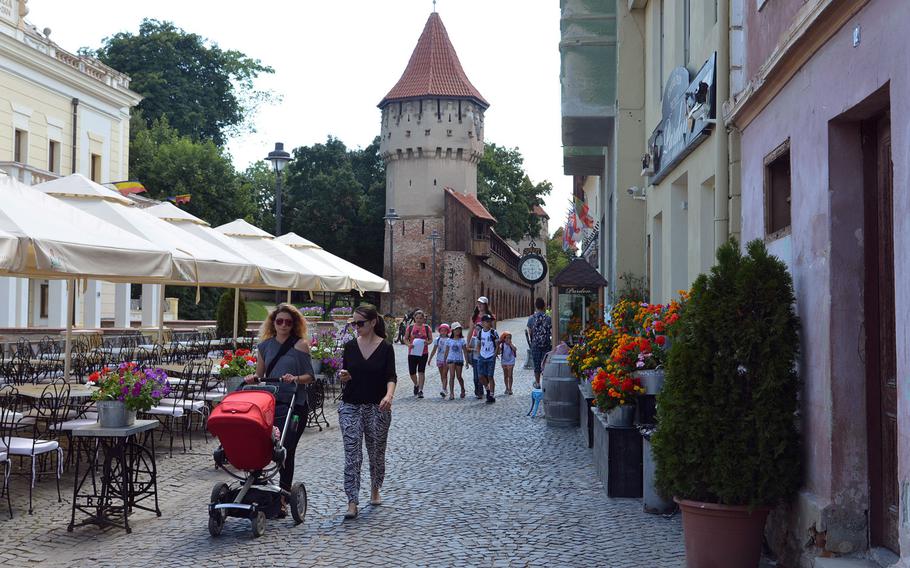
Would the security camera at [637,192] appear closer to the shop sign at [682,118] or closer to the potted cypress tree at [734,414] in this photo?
the shop sign at [682,118]

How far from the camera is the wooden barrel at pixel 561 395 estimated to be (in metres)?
14.4

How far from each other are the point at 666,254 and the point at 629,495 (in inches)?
226

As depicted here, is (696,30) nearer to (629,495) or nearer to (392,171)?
(629,495)

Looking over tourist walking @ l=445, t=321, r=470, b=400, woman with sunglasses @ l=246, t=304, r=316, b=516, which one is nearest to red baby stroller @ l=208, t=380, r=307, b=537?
woman with sunglasses @ l=246, t=304, r=316, b=516

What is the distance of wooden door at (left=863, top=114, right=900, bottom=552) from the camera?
559cm

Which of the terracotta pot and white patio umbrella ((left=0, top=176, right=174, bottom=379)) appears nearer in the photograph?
the terracotta pot

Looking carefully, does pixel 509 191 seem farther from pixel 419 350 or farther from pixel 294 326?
pixel 294 326

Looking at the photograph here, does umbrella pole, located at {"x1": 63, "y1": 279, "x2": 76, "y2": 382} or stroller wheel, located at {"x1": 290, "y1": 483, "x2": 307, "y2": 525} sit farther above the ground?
umbrella pole, located at {"x1": 63, "y1": 279, "x2": 76, "y2": 382}

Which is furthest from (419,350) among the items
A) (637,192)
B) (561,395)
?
(561,395)

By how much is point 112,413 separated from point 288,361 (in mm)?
1389

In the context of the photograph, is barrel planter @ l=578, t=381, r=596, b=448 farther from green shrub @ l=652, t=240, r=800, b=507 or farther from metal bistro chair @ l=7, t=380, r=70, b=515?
metal bistro chair @ l=7, t=380, r=70, b=515

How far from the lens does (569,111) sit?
1975cm

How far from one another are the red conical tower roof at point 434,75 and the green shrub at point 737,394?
6414 cm

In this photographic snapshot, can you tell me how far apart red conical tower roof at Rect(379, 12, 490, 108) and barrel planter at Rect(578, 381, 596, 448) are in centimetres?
5775
